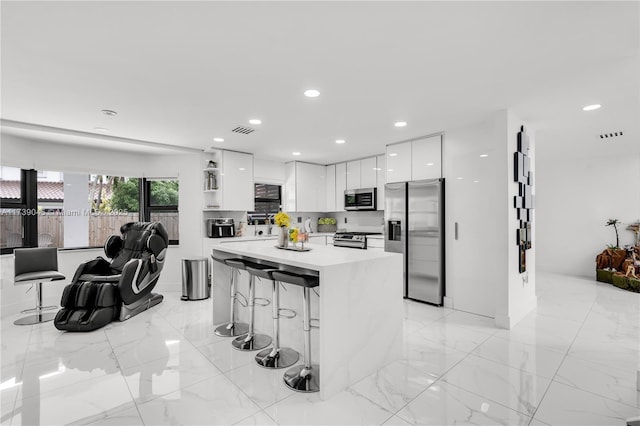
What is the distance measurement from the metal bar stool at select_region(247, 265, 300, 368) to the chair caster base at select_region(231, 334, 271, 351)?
0.15m

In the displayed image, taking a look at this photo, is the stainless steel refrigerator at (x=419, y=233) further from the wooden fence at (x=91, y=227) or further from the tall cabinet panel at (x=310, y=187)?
the wooden fence at (x=91, y=227)

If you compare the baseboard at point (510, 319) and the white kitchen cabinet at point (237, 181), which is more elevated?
the white kitchen cabinet at point (237, 181)

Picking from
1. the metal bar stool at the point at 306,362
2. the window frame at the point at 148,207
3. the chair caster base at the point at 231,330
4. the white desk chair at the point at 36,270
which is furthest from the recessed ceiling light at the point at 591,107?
the white desk chair at the point at 36,270

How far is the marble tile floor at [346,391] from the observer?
1.98 meters

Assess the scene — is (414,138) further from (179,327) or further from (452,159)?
(179,327)

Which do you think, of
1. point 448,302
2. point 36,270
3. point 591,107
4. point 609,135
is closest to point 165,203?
point 36,270

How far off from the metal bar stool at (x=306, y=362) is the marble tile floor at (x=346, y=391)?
0.28 ft

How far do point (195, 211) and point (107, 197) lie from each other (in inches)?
55.3

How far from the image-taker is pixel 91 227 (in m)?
4.97

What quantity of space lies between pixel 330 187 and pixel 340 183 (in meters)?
0.32

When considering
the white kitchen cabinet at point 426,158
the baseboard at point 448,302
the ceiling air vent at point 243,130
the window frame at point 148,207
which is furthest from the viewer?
the window frame at point 148,207

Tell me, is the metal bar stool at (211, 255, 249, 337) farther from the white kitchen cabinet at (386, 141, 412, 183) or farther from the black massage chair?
the white kitchen cabinet at (386, 141, 412, 183)

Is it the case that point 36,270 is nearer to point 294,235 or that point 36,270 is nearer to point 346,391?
point 294,235

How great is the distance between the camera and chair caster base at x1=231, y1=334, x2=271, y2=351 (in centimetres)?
293
